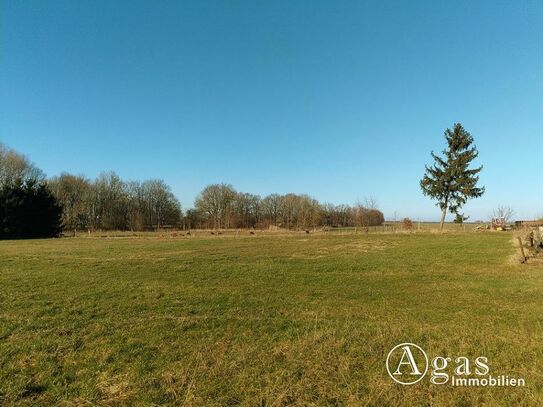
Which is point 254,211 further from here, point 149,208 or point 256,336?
point 256,336

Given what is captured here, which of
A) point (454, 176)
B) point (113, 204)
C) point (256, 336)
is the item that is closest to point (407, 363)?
point (256, 336)

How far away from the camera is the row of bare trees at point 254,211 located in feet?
284

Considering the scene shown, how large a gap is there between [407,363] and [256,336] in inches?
107

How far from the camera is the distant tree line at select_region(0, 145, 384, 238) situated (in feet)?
201

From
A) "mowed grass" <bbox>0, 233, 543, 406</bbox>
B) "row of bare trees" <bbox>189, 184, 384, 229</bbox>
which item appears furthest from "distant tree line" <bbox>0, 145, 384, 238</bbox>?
"mowed grass" <bbox>0, 233, 543, 406</bbox>

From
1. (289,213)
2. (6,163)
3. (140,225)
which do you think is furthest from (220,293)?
(289,213)

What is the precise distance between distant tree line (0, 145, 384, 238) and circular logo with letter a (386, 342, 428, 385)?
61883mm

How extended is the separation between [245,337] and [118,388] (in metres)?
2.49

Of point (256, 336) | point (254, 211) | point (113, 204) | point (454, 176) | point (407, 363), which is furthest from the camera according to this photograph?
point (254, 211)

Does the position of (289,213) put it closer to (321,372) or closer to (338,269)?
(338,269)

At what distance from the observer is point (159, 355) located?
5.59 m

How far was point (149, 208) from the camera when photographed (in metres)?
92.8

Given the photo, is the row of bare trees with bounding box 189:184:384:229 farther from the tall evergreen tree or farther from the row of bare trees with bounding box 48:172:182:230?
the tall evergreen tree

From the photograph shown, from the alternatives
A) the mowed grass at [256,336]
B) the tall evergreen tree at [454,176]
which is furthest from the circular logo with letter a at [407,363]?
the tall evergreen tree at [454,176]
